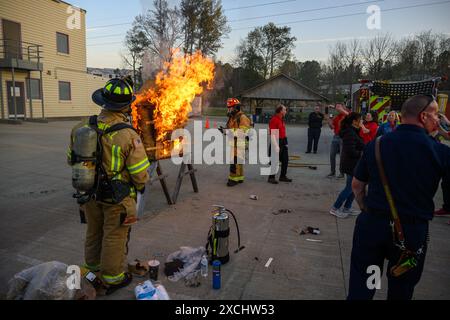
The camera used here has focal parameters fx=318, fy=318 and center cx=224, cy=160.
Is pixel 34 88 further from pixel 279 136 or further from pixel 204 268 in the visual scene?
pixel 204 268

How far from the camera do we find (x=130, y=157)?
129 inches

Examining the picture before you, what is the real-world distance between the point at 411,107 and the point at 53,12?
27187 millimetres

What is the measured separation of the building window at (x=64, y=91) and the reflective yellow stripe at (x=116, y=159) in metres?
25.0

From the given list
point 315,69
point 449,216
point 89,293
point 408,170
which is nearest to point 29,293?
point 89,293

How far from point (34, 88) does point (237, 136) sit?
20608 millimetres

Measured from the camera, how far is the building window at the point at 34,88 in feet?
Answer: 71.0

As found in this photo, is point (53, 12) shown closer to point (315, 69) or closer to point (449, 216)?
point (449, 216)

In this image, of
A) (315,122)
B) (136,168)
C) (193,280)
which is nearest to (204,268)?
(193,280)

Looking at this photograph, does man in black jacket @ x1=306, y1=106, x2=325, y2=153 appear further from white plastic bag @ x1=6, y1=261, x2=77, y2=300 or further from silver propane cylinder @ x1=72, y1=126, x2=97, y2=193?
white plastic bag @ x1=6, y1=261, x2=77, y2=300

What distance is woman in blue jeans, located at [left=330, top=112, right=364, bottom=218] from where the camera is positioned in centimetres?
565

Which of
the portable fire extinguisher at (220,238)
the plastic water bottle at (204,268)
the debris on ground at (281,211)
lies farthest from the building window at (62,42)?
the plastic water bottle at (204,268)

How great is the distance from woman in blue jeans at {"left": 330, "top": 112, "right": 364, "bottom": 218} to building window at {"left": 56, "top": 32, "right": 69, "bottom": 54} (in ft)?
81.9

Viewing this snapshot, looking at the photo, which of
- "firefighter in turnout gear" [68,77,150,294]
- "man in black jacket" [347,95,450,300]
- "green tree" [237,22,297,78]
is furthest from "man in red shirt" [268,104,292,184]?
"green tree" [237,22,297,78]

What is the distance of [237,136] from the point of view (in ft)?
25.9
